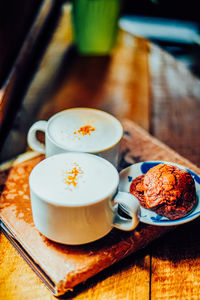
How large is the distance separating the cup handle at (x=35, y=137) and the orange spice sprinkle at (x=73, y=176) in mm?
163

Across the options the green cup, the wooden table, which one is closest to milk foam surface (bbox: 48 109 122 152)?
the wooden table

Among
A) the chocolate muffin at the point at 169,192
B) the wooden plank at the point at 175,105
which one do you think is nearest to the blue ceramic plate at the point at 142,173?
the chocolate muffin at the point at 169,192

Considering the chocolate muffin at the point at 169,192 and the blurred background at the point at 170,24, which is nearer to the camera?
the chocolate muffin at the point at 169,192

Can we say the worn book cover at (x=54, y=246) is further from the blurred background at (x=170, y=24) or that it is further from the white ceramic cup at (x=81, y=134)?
the blurred background at (x=170, y=24)

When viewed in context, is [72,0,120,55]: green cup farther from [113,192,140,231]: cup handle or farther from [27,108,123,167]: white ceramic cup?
[113,192,140,231]: cup handle

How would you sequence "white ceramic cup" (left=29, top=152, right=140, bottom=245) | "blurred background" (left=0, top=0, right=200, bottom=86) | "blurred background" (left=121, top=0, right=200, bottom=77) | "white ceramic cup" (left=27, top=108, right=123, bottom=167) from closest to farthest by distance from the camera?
1. "white ceramic cup" (left=29, top=152, right=140, bottom=245)
2. "white ceramic cup" (left=27, top=108, right=123, bottom=167)
3. "blurred background" (left=0, top=0, right=200, bottom=86)
4. "blurred background" (left=121, top=0, right=200, bottom=77)

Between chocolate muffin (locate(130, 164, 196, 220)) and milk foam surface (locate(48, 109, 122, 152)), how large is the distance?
110 mm

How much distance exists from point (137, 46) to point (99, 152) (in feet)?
3.58

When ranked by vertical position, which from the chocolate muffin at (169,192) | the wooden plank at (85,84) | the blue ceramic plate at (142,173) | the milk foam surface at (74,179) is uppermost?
the milk foam surface at (74,179)

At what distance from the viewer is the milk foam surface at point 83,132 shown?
0.71 meters

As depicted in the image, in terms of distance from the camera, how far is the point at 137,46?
65.0 inches

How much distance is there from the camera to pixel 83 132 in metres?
0.74

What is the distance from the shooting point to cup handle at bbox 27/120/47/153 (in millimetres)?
752

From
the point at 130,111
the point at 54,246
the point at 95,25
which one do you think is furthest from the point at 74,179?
the point at 95,25
